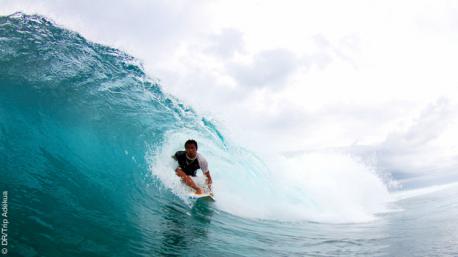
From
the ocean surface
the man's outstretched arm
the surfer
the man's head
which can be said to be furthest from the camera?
the man's outstretched arm

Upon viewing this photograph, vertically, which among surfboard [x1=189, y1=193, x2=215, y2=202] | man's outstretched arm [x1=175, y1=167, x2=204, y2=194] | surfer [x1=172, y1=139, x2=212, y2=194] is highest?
surfer [x1=172, y1=139, x2=212, y2=194]

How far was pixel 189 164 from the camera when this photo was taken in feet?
26.5

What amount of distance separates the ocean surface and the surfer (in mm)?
394

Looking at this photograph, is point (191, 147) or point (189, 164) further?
point (189, 164)

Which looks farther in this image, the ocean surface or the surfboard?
the surfboard

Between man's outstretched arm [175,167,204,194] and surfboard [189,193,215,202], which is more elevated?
man's outstretched arm [175,167,204,194]

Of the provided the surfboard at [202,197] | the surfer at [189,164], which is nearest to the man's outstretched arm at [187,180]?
the surfer at [189,164]

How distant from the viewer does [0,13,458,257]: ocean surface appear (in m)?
4.17

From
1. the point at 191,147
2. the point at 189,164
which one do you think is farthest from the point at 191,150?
the point at 189,164

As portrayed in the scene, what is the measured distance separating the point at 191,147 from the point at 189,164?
0.63m

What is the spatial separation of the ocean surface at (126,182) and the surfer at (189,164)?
15.5 inches

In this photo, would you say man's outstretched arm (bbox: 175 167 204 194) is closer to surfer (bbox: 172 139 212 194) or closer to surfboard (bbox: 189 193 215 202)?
surfer (bbox: 172 139 212 194)

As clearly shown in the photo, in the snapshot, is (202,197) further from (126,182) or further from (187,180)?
(126,182)

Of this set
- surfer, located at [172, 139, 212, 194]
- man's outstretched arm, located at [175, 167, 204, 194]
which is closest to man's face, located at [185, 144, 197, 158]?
surfer, located at [172, 139, 212, 194]
